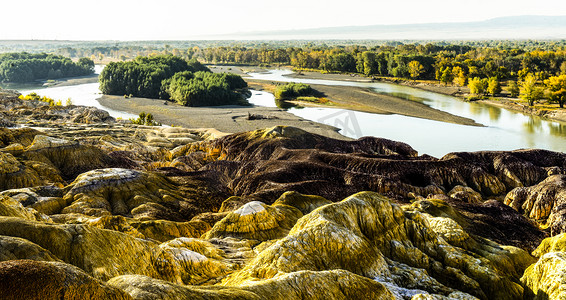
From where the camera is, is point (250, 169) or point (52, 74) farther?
point (52, 74)

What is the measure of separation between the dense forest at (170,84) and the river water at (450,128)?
1141 cm

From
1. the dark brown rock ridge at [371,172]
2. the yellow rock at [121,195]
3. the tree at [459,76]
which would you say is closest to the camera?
the yellow rock at [121,195]

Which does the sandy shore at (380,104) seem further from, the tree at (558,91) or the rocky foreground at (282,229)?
the rocky foreground at (282,229)

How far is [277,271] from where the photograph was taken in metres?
10.9

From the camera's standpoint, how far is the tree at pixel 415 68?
515 ft

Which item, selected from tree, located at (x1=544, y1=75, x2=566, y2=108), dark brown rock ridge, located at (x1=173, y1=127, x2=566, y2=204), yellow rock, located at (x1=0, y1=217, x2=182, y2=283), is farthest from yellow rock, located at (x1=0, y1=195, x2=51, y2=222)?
tree, located at (x1=544, y1=75, x2=566, y2=108)

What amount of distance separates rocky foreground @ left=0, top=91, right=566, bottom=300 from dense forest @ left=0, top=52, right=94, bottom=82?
158564mm

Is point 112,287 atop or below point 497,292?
atop

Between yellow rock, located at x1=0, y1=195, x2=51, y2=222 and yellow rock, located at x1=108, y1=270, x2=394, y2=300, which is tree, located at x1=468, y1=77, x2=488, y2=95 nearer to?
yellow rock, located at x1=0, y1=195, x2=51, y2=222

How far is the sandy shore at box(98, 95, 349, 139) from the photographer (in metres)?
82.8

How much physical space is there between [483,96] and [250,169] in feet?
340

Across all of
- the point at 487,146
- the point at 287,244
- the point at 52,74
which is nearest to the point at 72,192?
the point at 287,244

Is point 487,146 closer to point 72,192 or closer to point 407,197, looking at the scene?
point 407,197

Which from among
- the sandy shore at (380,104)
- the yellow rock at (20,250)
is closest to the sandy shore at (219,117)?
the sandy shore at (380,104)
